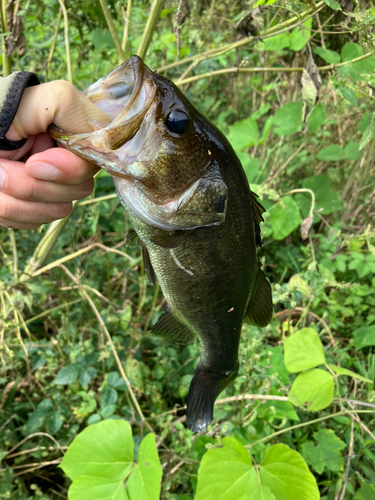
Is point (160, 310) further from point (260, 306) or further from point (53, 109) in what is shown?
point (53, 109)

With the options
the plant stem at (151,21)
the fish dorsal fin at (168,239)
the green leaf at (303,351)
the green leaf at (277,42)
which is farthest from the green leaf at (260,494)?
the green leaf at (277,42)

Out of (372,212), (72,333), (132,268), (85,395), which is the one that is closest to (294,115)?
(372,212)

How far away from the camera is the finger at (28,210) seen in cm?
98

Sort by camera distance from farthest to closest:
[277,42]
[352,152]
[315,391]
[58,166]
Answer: [352,152] → [277,42] → [315,391] → [58,166]

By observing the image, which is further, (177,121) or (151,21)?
(151,21)

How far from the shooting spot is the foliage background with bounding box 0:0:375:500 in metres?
1.62

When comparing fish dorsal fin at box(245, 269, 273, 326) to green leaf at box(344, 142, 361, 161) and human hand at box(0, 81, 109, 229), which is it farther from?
green leaf at box(344, 142, 361, 161)

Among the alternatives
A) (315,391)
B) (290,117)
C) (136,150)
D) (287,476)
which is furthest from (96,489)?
(290,117)

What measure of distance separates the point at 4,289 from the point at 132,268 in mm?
857

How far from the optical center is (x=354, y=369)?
2.25 meters

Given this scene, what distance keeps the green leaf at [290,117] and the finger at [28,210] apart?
1724 millimetres

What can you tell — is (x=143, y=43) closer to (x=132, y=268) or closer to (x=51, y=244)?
(x=51, y=244)

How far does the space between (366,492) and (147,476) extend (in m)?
1.02

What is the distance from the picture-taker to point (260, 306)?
137cm
